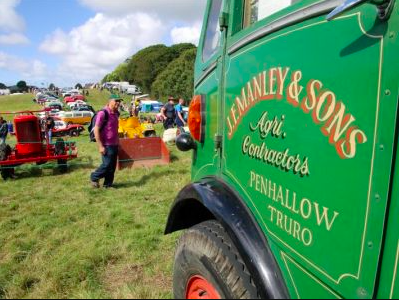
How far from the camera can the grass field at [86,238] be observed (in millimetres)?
3004

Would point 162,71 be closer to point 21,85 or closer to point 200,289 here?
point 21,85

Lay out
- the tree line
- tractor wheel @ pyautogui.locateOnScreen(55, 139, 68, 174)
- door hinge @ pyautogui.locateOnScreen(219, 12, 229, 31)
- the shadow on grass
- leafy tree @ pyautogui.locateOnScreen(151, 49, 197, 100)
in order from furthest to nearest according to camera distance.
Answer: the tree line < leafy tree @ pyautogui.locateOnScreen(151, 49, 197, 100) < tractor wheel @ pyautogui.locateOnScreen(55, 139, 68, 174) < the shadow on grass < door hinge @ pyautogui.locateOnScreen(219, 12, 229, 31)

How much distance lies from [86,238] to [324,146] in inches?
137

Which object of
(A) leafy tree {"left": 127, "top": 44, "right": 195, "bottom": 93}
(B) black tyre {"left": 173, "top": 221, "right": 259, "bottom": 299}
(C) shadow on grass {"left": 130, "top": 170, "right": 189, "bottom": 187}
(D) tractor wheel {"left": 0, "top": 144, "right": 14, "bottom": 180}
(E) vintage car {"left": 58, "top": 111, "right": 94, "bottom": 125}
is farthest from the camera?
(A) leafy tree {"left": 127, "top": 44, "right": 195, "bottom": 93}

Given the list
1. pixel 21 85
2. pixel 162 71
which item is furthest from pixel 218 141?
pixel 21 85

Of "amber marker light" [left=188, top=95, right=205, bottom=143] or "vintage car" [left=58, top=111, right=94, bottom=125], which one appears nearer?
"amber marker light" [left=188, top=95, right=205, bottom=143]

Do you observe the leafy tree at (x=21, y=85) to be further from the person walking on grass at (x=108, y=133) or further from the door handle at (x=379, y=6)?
the door handle at (x=379, y=6)

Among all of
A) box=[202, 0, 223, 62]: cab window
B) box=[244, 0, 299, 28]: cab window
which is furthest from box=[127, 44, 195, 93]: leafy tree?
box=[244, 0, 299, 28]: cab window

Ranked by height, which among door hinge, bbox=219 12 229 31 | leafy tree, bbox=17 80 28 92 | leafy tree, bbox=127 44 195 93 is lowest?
leafy tree, bbox=17 80 28 92

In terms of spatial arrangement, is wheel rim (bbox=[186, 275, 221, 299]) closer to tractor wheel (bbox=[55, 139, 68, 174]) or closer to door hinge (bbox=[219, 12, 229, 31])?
door hinge (bbox=[219, 12, 229, 31])

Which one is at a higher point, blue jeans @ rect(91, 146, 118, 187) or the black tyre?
the black tyre

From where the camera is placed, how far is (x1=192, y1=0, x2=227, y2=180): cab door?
201cm

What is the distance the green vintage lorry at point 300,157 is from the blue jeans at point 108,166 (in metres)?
4.32

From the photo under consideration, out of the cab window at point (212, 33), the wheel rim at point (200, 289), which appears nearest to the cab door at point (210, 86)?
the cab window at point (212, 33)
